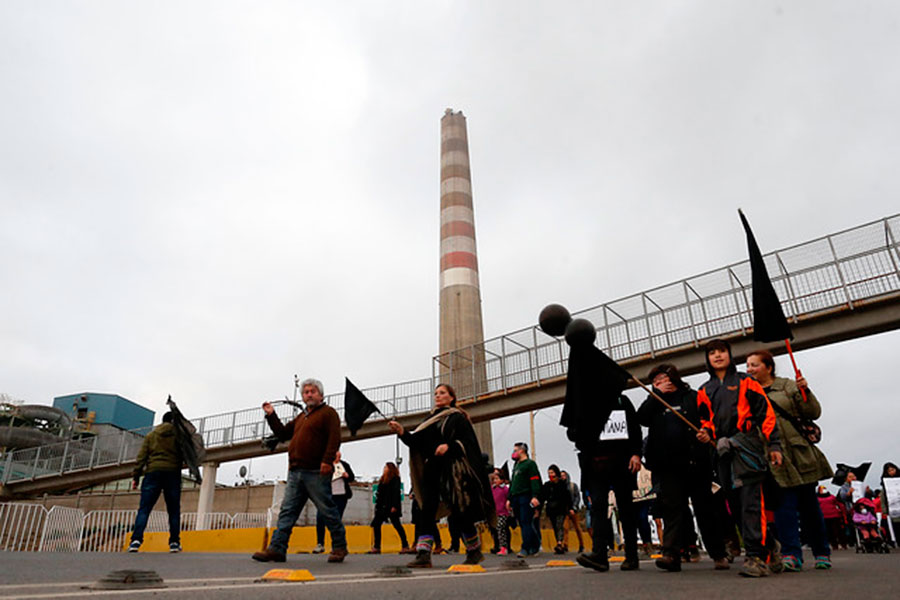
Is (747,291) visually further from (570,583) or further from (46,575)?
(46,575)

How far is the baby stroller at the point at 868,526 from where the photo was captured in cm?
1030

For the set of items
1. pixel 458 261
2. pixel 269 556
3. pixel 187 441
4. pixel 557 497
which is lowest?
pixel 269 556

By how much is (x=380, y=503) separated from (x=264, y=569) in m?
5.25

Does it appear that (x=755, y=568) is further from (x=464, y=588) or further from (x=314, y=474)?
(x=314, y=474)

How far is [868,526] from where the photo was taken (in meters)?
10.4

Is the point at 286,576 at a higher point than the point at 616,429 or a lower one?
lower

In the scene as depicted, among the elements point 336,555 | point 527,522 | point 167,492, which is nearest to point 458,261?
point 527,522

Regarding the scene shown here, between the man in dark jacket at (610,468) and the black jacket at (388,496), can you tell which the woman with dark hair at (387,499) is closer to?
the black jacket at (388,496)

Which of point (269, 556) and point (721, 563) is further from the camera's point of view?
point (269, 556)

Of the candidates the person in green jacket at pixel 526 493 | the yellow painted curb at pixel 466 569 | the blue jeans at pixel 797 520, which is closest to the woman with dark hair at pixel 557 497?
the person in green jacket at pixel 526 493

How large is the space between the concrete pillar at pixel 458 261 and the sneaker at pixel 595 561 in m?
28.1

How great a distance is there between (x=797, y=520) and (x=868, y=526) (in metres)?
7.10

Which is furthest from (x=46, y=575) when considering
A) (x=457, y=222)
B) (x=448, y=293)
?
(x=457, y=222)

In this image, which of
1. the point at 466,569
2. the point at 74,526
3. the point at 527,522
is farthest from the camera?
the point at 74,526
